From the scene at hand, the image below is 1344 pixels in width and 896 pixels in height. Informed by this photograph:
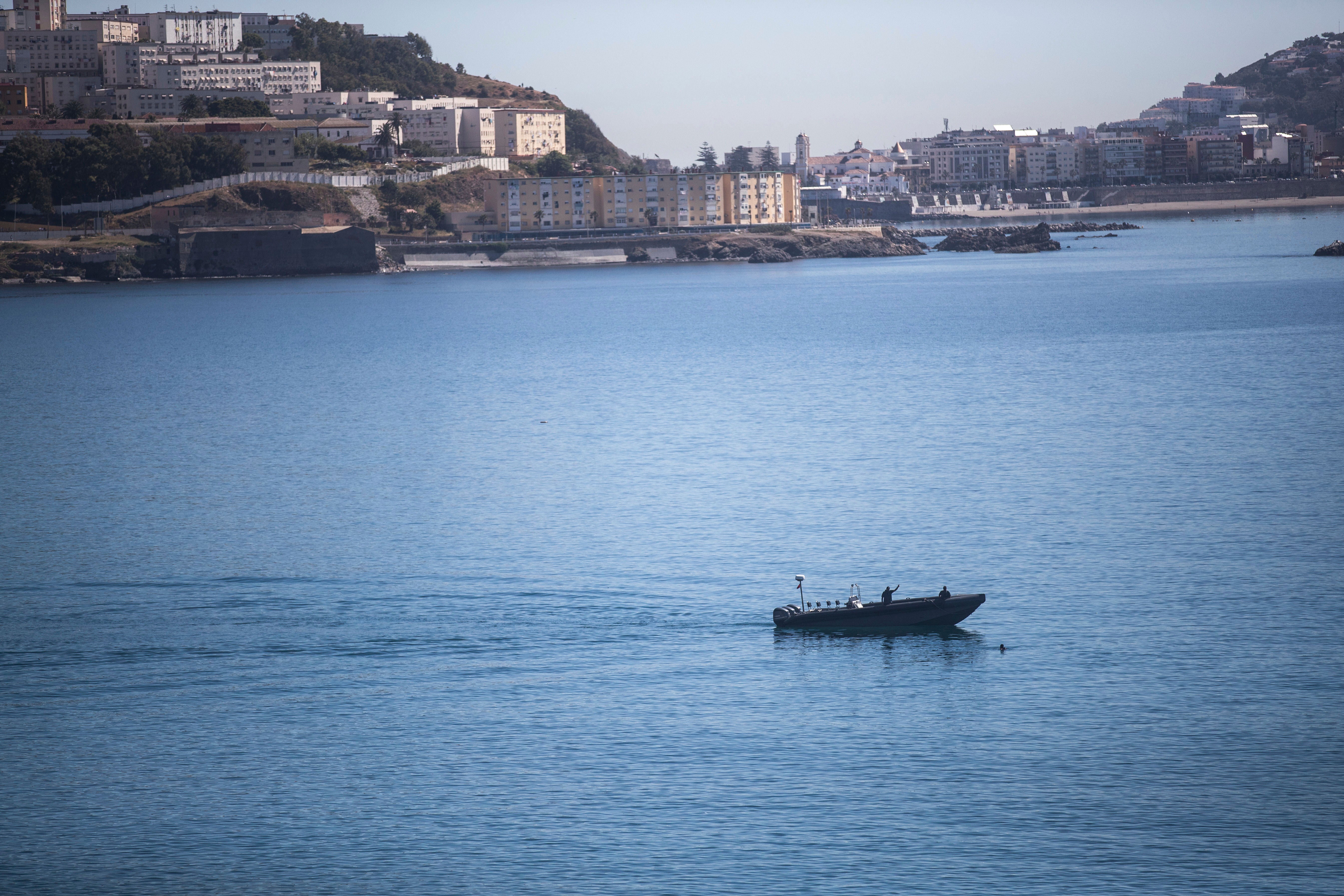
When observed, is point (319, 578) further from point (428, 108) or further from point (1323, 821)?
point (428, 108)

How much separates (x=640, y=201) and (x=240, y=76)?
48.9 meters

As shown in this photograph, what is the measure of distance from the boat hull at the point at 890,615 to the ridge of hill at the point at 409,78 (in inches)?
5317

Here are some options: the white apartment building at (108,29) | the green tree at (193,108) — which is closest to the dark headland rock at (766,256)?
the green tree at (193,108)

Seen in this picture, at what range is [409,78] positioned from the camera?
16112cm

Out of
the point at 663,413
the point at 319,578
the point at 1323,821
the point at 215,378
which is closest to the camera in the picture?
the point at 1323,821

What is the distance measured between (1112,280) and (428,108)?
75.0 meters

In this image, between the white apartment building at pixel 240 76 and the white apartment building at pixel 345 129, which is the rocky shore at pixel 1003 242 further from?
the white apartment building at pixel 240 76

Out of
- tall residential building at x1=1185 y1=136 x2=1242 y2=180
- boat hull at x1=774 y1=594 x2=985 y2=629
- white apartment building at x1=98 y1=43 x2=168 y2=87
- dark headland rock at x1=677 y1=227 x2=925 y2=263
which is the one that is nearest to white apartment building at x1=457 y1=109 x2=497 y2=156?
dark headland rock at x1=677 y1=227 x2=925 y2=263

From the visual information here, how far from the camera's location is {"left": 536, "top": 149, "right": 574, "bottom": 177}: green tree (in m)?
135

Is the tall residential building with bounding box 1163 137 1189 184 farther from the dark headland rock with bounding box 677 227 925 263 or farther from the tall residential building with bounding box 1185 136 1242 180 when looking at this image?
the dark headland rock with bounding box 677 227 925 263

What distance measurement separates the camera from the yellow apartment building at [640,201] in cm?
11875

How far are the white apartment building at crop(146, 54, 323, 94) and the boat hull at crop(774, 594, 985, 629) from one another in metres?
128

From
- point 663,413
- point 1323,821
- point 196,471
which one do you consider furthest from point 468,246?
point 1323,821

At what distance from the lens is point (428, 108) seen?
140000 mm
